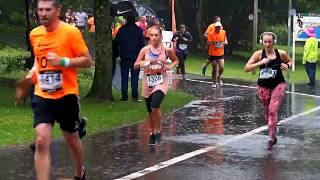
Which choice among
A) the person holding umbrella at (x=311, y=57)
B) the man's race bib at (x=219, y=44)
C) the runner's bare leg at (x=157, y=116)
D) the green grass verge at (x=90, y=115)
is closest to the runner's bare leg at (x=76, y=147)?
the green grass verge at (x=90, y=115)

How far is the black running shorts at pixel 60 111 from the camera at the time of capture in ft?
21.9

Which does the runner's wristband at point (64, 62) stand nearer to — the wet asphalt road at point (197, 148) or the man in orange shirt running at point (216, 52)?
the wet asphalt road at point (197, 148)

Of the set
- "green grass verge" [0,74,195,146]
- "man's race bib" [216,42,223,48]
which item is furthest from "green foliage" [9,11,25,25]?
"man's race bib" [216,42,223,48]

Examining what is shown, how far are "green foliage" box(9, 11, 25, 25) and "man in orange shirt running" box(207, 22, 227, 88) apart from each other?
6.26 m

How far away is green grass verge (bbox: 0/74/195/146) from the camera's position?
10491mm

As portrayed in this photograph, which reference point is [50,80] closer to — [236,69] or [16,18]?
[16,18]

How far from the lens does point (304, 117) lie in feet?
→ 44.5

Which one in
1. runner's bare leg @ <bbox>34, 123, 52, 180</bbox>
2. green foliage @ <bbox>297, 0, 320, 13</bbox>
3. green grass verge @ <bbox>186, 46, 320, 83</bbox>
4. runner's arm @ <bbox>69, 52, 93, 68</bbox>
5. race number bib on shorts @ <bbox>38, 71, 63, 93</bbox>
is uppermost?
green foliage @ <bbox>297, 0, 320, 13</bbox>

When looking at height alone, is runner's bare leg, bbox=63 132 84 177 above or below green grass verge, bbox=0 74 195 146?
above

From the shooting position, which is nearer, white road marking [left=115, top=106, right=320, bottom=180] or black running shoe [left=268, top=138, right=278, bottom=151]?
white road marking [left=115, top=106, right=320, bottom=180]

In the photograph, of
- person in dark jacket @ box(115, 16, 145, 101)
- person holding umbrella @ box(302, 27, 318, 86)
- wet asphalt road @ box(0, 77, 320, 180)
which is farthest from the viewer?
person holding umbrella @ box(302, 27, 318, 86)

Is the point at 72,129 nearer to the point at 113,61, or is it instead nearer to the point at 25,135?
the point at 25,135

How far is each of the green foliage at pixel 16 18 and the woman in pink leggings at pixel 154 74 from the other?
7.57 metres

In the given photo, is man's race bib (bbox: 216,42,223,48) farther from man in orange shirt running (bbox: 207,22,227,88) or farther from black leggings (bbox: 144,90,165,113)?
black leggings (bbox: 144,90,165,113)
